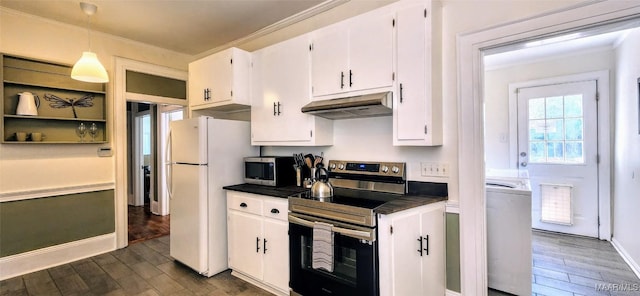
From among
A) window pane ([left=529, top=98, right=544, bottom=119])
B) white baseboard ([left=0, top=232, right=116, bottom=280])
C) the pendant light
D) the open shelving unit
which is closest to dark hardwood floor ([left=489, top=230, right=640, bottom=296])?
window pane ([left=529, top=98, right=544, bottom=119])

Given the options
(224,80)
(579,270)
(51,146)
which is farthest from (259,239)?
(579,270)

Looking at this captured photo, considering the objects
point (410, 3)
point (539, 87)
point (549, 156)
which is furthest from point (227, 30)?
point (549, 156)

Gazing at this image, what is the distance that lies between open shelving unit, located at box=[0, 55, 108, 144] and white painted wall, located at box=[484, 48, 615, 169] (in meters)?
5.23

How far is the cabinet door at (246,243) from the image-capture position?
2562 mm

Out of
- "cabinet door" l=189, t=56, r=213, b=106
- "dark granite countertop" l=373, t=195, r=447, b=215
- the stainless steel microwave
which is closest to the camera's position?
"dark granite countertop" l=373, t=195, r=447, b=215

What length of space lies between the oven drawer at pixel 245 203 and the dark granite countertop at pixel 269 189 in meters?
0.06

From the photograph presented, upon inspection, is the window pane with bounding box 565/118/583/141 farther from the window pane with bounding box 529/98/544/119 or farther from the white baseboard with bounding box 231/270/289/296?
the white baseboard with bounding box 231/270/289/296

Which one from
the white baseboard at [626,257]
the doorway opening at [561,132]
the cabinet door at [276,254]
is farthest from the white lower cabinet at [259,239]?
the white baseboard at [626,257]

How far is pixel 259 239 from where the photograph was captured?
8.37ft

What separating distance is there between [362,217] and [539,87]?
12.7 ft

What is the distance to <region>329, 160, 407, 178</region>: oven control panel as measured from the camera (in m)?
2.39

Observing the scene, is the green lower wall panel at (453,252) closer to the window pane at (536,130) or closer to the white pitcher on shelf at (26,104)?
the window pane at (536,130)

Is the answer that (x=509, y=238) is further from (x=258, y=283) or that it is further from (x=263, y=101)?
(x=263, y=101)

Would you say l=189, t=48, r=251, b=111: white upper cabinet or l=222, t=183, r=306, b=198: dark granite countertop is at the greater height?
l=189, t=48, r=251, b=111: white upper cabinet
